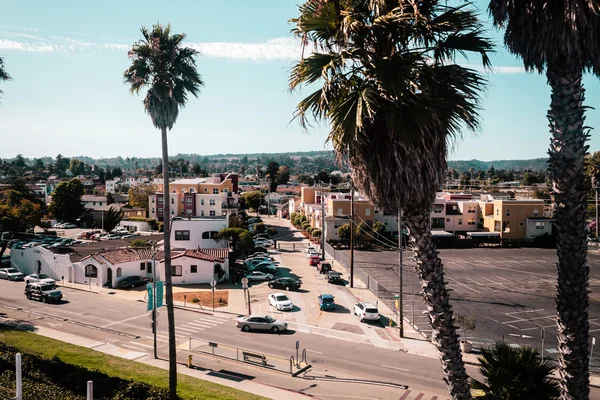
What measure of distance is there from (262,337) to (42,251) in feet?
110

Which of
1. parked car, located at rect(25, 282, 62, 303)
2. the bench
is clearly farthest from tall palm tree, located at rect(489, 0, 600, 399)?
parked car, located at rect(25, 282, 62, 303)

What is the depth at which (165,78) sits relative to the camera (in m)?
20.4

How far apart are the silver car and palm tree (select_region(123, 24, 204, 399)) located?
1213 centimetres

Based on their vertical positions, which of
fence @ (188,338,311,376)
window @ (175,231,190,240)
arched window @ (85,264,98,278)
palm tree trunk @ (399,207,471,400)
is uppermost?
palm tree trunk @ (399,207,471,400)

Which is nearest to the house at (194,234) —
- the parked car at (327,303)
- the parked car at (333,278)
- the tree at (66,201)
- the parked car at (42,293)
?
the parked car at (333,278)

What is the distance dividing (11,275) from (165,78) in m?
40.1

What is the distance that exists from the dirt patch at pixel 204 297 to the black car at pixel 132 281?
5.96 m

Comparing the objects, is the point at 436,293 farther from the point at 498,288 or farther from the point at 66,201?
the point at 66,201

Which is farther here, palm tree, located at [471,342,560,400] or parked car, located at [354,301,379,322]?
parked car, located at [354,301,379,322]

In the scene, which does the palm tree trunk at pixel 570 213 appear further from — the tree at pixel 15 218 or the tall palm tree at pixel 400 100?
the tree at pixel 15 218

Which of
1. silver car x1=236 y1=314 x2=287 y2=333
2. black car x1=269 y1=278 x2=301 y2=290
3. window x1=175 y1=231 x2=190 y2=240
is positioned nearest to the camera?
silver car x1=236 y1=314 x2=287 y2=333

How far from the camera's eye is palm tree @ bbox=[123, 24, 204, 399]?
19969mm

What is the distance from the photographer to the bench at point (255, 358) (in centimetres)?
2547

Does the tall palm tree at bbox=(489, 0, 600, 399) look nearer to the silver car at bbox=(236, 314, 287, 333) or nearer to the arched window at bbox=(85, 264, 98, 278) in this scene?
the silver car at bbox=(236, 314, 287, 333)
